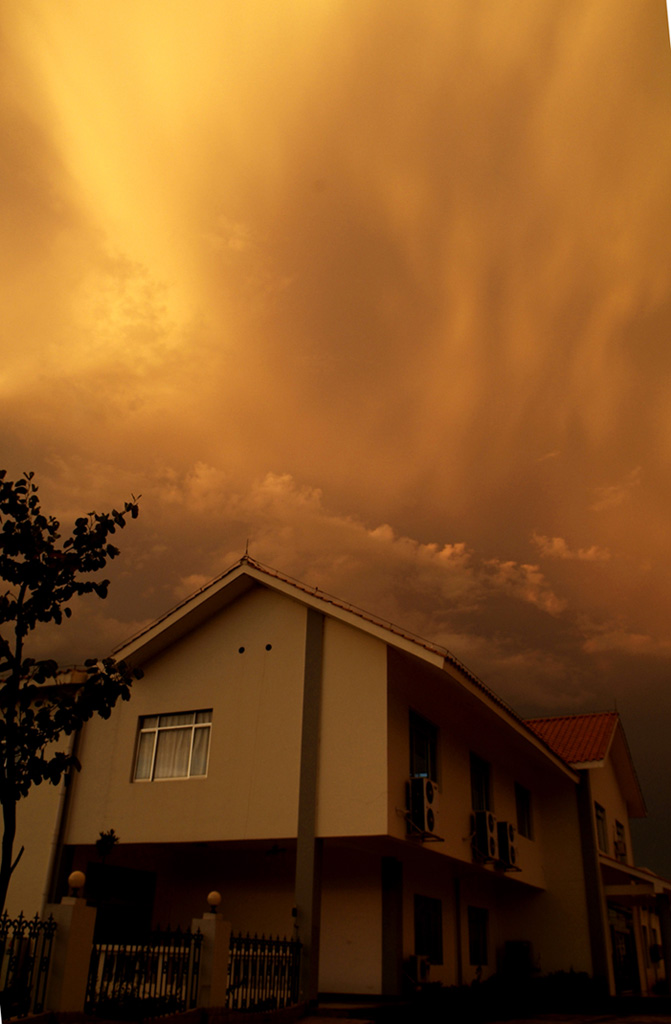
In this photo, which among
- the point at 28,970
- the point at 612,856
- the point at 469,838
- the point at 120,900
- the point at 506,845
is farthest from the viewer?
the point at 612,856

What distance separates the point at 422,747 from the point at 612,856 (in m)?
11.7

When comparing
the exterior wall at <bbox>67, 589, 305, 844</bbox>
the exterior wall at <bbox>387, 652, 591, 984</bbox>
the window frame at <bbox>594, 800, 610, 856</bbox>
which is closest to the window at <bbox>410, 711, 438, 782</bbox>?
the exterior wall at <bbox>387, 652, 591, 984</bbox>

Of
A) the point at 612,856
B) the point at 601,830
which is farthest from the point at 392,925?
the point at 612,856

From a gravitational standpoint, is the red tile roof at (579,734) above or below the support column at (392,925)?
above

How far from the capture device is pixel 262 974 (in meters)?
10.8

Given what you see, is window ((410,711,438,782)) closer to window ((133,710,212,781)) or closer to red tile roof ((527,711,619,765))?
window ((133,710,212,781))

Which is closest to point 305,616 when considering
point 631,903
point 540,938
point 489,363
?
point 489,363

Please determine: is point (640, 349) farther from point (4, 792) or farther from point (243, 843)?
point (243, 843)

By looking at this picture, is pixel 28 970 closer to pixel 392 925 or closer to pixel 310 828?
pixel 310 828

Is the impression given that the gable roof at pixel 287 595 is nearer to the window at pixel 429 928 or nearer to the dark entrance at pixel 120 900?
the window at pixel 429 928

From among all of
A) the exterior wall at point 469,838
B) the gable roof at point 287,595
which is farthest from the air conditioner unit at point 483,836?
the gable roof at point 287,595

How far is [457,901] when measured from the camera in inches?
653

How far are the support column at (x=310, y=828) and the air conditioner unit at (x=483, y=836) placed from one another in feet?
12.0

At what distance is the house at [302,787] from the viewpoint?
490 inches
